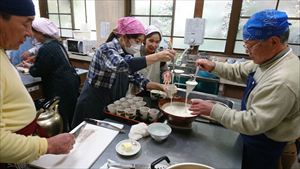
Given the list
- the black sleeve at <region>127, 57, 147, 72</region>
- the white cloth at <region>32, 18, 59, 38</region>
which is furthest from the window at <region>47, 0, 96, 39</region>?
the black sleeve at <region>127, 57, 147, 72</region>

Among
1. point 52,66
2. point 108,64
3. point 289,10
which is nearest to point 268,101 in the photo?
point 108,64

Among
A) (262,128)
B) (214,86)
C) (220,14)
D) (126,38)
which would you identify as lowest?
(214,86)

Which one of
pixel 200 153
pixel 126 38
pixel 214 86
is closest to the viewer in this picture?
pixel 200 153

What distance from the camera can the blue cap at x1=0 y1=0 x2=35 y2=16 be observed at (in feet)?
2.13

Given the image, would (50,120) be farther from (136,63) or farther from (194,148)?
(194,148)

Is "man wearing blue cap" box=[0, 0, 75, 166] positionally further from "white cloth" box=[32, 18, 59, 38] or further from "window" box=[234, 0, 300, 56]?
"window" box=[234, 0, 300, 56]

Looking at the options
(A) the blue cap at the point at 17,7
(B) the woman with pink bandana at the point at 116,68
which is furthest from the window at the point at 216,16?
(A) the blue cap at the point at 17,7

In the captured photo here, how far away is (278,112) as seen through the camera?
866 millimetres

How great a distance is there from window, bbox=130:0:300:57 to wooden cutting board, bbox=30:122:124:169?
2.46m

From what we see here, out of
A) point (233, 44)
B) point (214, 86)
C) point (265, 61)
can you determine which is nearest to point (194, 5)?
point (233, 44)

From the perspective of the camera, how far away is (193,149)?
3.31 feet

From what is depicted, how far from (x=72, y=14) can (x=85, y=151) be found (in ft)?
12.4

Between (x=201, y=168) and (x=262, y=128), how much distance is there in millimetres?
361

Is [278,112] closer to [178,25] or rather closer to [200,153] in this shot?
[200,153]
